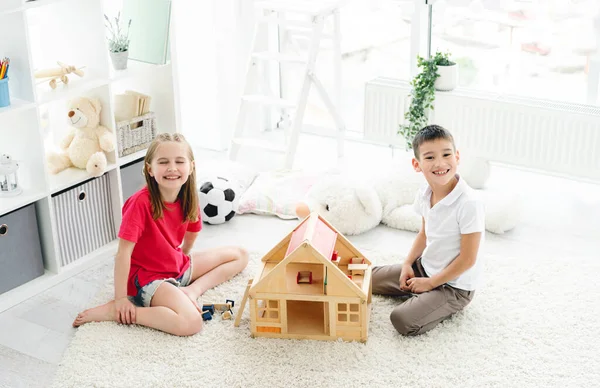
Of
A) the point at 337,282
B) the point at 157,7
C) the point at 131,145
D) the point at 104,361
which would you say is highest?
the point at 157,7

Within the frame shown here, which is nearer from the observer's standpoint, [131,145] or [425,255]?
[425,255]

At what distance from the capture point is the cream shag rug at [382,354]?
7.36 ft

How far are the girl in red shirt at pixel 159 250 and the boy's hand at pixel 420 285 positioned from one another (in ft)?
2.21

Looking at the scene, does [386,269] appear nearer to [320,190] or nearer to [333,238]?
[333,238]

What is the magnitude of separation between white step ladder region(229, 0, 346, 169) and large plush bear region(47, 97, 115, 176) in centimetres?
94

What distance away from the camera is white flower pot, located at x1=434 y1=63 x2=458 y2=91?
3.56 meters

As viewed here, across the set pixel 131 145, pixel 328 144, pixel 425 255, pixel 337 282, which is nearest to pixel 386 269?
pixel 425 255

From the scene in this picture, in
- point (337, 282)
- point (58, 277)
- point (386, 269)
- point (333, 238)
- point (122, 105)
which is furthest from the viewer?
point (122, 105)

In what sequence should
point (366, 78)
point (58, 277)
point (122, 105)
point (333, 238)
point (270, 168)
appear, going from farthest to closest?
1. point (366, 78)
2. point (270, 168)
3. point (122, 105)
4. point (58, 277)
5. point (333, 238)

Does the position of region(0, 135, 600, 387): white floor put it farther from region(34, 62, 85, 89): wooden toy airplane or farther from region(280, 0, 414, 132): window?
region(34, 62, 85, 89): wooden toy airplane

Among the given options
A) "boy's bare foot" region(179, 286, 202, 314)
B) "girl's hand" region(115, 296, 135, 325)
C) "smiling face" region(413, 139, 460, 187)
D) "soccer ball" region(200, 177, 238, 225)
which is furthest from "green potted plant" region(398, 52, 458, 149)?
"girl's hand" region(115, 296, 135, 325)

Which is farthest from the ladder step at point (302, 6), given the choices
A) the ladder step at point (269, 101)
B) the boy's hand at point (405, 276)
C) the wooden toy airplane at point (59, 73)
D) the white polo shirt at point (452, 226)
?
the boy's hand at point (405, 276)

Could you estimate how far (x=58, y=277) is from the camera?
9.32 feet

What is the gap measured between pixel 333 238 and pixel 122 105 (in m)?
1.08
